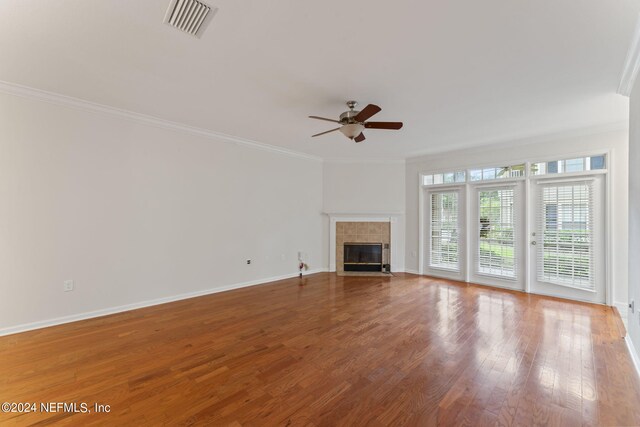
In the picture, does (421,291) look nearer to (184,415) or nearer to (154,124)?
(184,415)

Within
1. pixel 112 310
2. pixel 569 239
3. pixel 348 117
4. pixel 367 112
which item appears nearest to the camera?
pixel 367 112

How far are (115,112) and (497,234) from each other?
257 inches

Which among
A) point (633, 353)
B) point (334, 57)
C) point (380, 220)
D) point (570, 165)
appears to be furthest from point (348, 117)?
point (570, 165)

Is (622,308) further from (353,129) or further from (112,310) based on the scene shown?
(112,310)

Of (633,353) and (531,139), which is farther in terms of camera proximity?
(531,139)

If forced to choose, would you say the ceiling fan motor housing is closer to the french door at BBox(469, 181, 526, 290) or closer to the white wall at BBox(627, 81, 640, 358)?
the white wall at BBox(627, 81, 640, 358)

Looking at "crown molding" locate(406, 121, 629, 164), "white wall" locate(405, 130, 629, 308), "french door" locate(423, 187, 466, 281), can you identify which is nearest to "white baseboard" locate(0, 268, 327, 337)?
"french door" locate(423, 187, 466, 281)

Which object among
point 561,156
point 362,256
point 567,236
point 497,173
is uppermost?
point 561,156

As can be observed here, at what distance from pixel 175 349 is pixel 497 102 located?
14.9ft

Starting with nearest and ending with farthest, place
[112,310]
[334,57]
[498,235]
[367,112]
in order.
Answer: [334,57] → [367,112] → [112,310] → [498,235]

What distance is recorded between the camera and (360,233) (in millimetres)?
6270

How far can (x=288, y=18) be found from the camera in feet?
6.16

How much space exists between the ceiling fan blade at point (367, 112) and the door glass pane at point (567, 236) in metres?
3.73

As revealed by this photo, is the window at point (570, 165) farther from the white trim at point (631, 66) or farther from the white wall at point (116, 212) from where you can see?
the white wall at point (116, 212)
